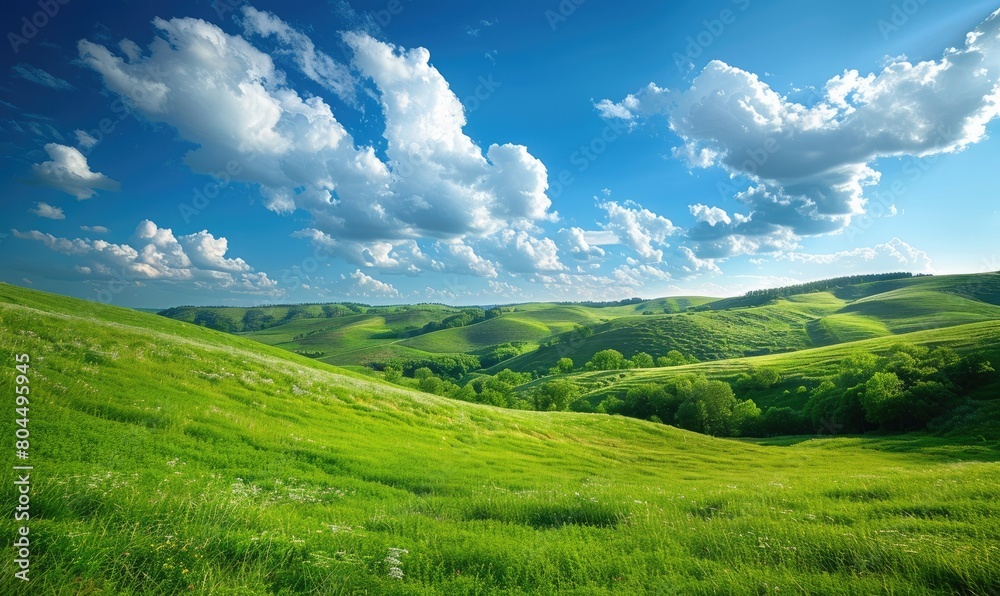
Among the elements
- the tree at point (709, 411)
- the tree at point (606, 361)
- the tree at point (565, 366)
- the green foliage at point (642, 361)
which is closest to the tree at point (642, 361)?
the green foliage at point (642, 361)

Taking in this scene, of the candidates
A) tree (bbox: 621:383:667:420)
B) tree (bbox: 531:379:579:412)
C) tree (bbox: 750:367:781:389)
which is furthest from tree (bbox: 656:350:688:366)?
tree (bbox: 531:379:579:412)

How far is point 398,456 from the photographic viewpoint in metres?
19.4

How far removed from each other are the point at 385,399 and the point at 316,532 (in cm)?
2657

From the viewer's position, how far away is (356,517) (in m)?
10.1

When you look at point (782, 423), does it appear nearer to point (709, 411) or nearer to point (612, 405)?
point (709, 411)

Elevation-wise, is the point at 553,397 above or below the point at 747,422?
above

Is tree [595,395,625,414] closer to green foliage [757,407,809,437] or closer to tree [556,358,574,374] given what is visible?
green foliage [757,407,809,437]

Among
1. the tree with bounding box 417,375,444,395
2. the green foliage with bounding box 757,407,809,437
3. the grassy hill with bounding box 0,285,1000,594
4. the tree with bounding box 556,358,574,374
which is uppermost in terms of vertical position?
the grassy hill with bounding box 0,285,1000,594

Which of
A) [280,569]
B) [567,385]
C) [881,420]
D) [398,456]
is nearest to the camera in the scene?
[280,569]

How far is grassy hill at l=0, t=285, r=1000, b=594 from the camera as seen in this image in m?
6.10

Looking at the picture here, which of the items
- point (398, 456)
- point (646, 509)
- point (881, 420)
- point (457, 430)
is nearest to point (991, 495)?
point (646, 509)

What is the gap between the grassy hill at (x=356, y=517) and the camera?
6.10 metres

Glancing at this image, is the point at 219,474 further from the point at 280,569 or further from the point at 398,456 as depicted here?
the point at 398,456

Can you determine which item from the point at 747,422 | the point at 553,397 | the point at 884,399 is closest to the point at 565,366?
the point at 553,397
